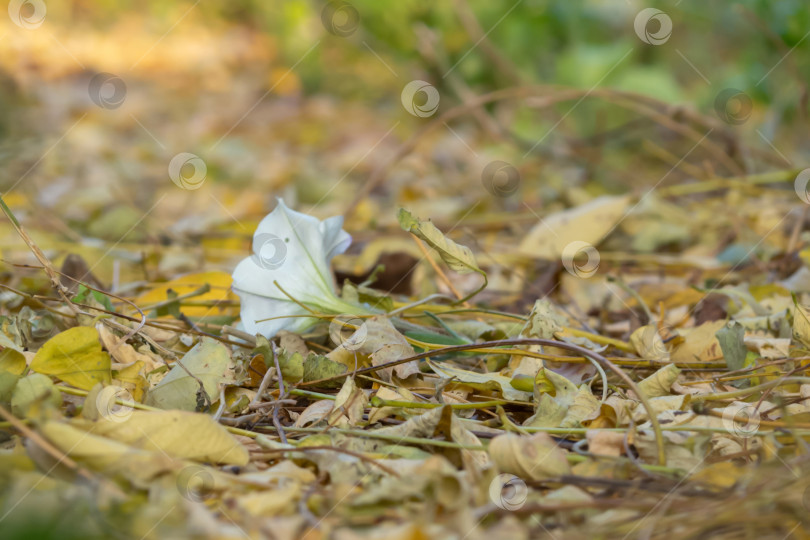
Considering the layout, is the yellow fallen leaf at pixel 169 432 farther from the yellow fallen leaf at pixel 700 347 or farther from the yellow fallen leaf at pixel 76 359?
the yellow fallen leaf at pixel 700 347

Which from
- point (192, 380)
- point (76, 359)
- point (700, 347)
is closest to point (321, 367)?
point (192, 380)

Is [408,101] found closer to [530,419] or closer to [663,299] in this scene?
[663,299]

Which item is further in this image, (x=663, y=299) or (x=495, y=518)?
(x=663, y=299)

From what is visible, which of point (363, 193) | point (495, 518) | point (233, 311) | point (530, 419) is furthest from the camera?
point (363, 193)

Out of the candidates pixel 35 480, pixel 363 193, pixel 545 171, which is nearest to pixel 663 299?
pixel 363 193

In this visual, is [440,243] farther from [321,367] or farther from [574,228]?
[574,228]
